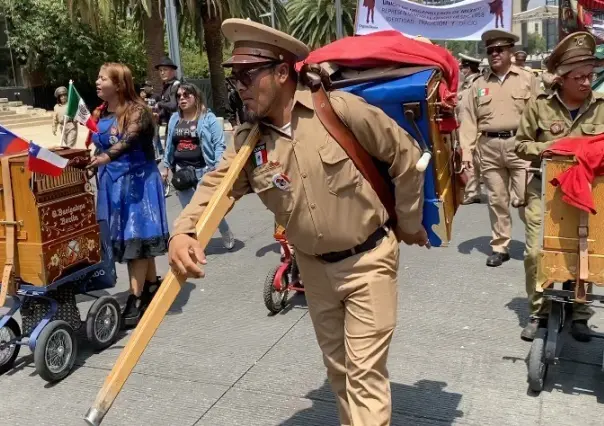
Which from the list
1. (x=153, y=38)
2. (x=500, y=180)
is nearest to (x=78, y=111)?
(x=500, y=180)

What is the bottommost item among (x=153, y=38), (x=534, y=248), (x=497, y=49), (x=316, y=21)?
(x=534, y=248)

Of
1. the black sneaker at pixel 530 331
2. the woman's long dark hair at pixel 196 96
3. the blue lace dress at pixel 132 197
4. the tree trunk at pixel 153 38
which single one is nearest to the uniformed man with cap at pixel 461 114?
the black sneaker at pixel 530 331

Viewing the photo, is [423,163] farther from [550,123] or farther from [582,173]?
[550,123]

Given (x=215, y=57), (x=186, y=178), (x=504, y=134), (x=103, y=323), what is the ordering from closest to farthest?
(x=103, y=323) → (x=504, y=134) → (x=186, y=178) → (x=215, y=57)

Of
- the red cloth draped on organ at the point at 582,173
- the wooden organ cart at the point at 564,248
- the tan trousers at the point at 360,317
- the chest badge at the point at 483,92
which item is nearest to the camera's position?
the tan trousers at the point at 360,317

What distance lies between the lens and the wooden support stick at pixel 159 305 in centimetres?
226

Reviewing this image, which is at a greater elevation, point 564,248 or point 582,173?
point 582,173

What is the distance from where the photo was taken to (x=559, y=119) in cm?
416

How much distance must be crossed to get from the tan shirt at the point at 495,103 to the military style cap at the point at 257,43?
373 centimetres

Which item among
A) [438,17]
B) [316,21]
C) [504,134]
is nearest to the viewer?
[504,134]

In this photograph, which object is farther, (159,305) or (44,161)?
(44,161)

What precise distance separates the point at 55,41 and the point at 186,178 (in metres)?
28.6

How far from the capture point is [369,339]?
2727 millimetres

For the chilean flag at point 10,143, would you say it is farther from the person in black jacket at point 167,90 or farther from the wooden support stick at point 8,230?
the person in black jacket at point 167,90
